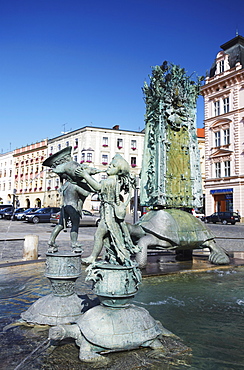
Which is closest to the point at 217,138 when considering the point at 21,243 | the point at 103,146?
the point at 103,146

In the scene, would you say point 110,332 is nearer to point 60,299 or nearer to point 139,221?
point 60,299

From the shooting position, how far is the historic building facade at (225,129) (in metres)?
33.8

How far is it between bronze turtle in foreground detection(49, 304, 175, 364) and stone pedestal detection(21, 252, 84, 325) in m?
0.67

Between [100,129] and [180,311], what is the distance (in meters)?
47.8

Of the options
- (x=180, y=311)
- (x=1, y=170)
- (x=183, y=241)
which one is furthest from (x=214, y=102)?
(x=1, y=170)

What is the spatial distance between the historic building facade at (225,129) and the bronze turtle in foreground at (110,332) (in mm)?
32380

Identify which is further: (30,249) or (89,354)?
(30,249)

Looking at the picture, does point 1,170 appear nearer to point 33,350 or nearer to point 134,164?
point 134,164

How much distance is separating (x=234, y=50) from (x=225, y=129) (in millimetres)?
9078

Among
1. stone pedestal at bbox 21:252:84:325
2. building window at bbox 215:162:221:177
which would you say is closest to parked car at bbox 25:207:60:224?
building window at bbox 215:162:221:177

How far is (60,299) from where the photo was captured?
348 centimetres

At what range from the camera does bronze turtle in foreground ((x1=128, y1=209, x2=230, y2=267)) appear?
256 inches

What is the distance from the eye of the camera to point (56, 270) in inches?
137

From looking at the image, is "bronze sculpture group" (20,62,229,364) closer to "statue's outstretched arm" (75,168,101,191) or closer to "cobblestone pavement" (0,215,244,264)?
"statue's outstretched arm" (75,168,101,191)
